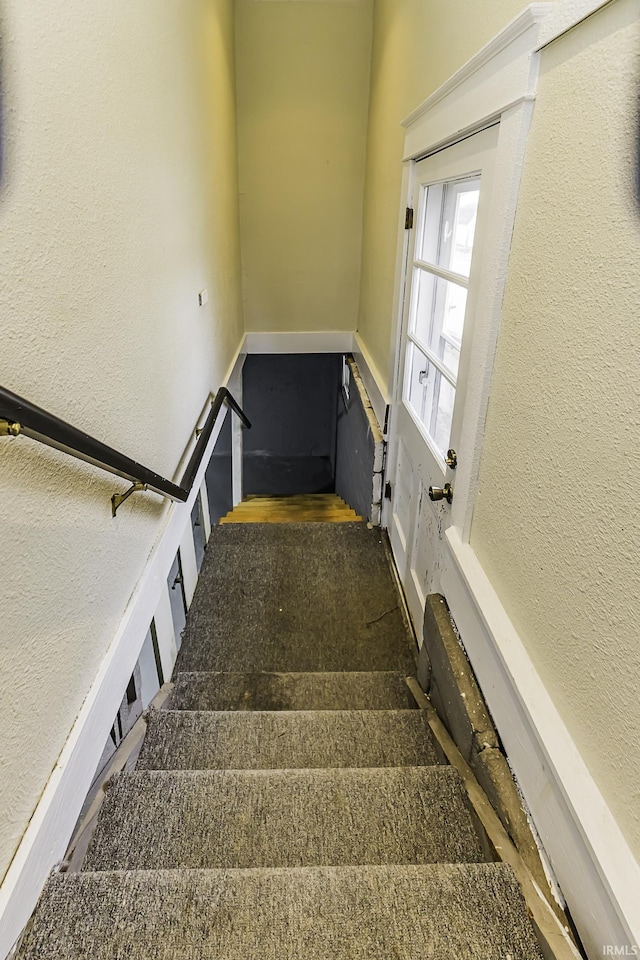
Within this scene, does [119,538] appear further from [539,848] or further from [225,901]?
[539,848]

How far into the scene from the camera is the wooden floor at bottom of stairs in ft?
15.0

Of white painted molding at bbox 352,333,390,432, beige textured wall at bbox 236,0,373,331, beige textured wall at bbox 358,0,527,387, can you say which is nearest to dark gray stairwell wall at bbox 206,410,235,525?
beige textured wall at bbox 236,0,373,331

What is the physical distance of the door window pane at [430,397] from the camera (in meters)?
1.97

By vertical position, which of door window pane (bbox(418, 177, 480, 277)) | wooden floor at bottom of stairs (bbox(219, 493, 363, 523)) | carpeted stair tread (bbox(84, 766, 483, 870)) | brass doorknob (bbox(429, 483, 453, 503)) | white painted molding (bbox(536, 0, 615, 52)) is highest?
white painted molding (bbox(536, 0, 615, 52))

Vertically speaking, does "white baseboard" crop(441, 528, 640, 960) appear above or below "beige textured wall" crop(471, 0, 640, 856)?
below

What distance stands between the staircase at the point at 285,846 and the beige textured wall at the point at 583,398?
15.2 inches

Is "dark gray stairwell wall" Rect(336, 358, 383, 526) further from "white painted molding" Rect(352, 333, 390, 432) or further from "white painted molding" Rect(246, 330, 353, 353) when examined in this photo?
"white painted molding" Rect(246, 330, 353, 353)

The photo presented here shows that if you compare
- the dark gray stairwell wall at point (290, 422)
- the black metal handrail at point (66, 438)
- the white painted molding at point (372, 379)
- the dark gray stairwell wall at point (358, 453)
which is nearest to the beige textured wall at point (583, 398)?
the black metal handrail at point (66, 438)

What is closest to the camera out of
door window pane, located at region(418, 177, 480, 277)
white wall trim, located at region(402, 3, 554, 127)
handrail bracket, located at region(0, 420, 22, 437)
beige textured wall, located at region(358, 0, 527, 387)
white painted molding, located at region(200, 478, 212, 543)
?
handrail bracket, located at region(0, 420, 22, 437)

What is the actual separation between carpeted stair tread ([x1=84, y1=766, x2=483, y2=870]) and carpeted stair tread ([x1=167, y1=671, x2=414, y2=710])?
2.22 ft

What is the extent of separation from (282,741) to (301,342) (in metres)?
3.39

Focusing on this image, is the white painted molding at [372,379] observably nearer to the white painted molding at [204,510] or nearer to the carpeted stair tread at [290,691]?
the white painted molding at [204,510]

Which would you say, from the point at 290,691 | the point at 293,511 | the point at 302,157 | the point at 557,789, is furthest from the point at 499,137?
the point at 293,511

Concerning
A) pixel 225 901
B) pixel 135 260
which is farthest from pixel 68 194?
pixel 225 901
